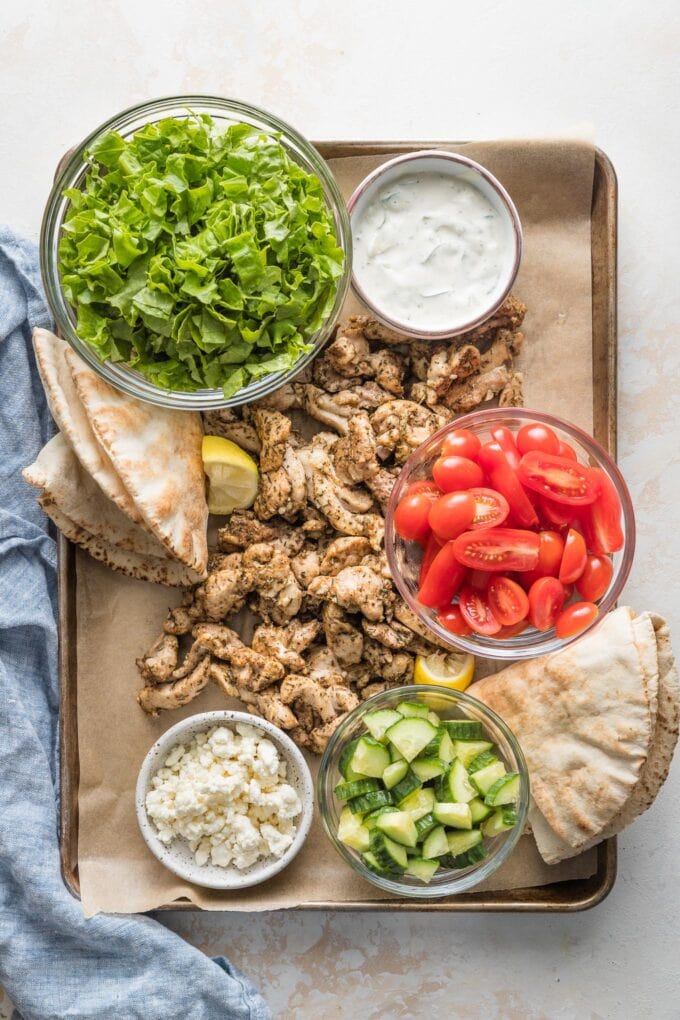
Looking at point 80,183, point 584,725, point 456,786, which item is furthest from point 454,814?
point 80,183

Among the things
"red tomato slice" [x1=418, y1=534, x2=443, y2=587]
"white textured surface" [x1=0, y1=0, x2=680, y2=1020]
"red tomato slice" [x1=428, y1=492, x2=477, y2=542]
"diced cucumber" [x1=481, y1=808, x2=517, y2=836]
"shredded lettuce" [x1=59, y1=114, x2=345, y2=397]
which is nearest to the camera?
"shredded lettuce" [x1=59, y1=114, x2=345, y2=397]

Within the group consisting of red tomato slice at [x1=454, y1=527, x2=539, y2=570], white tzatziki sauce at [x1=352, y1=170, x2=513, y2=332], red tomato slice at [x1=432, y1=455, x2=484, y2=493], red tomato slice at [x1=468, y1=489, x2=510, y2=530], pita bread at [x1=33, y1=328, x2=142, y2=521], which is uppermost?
white tzatziki sauce at [x1=352, y1=170, x2=513, y2=332]

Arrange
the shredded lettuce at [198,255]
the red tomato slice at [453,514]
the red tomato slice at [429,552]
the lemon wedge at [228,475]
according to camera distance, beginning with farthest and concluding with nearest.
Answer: the lemon wedge at [228,475]
the red tomato slice at [429,552]
the red tomato slice at [453,514]
the shredded lettuce at [198,255]

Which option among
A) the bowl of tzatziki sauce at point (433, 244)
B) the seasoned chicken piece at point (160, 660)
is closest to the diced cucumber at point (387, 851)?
the seasoned chicken piece at point (160, 660)

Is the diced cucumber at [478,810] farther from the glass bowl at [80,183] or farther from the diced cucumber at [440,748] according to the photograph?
the glass bowl at [80,183]

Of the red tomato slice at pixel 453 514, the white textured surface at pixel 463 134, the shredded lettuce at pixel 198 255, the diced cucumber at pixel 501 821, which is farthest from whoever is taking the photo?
the white textured surface at pixel 463 134

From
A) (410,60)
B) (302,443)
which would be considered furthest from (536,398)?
(410,60)

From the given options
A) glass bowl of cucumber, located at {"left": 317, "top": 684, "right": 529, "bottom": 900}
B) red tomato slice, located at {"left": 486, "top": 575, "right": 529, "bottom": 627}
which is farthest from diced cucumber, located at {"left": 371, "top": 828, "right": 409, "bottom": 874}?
red tomato slice, located at {"left": 486, "top": 575, "right": 529, "bottom": 627}

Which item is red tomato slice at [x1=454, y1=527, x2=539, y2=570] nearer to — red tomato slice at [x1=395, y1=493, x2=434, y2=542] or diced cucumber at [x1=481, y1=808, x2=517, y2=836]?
red tomato slice at [x1=395, y1=493, x2=434, y2=542]
